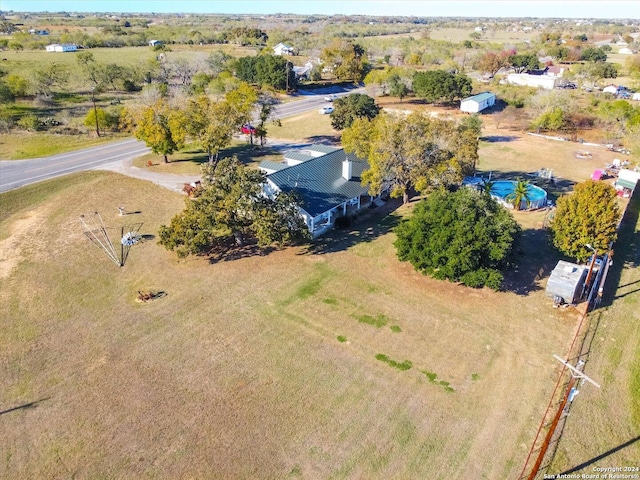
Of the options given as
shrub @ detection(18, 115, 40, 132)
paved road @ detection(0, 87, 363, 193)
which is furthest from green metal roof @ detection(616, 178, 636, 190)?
shrub @ detection(18, 115, 40, 132)

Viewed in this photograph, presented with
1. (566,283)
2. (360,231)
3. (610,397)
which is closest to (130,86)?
(360,231)

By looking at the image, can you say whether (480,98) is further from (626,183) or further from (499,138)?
(626,183)

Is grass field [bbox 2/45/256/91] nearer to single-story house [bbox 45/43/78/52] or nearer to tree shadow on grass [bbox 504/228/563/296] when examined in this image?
single-story house [bbox 45/43/78/52]

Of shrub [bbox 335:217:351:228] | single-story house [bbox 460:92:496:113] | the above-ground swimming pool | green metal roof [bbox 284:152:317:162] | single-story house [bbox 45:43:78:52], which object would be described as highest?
single-story house [bbox 45:43:78:52]

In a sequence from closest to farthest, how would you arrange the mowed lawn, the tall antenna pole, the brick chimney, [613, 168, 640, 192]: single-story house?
the mowed lawn
the tall antenna pole
the brick chimney
[613, 168, 640, 192]: single-story house

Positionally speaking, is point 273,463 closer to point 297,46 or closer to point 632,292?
point 632,292

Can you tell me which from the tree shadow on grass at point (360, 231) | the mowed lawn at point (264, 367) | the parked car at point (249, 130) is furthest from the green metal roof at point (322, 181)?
the parked car at point (249, 130)
